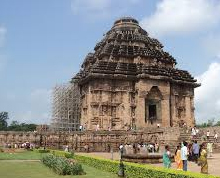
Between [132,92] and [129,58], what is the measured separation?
15.5 ft

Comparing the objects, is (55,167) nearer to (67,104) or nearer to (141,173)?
(141,173)

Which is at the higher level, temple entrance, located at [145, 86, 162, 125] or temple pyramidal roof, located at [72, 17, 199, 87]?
temple pyramidal roof, located at [72, 17, 199, 87]

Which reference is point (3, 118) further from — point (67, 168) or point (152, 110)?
point (67, 168)

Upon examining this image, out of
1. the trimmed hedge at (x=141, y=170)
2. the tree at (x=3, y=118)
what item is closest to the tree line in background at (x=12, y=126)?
the tree at (x=3, y=118)

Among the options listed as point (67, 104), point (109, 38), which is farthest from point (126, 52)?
point (67, 104)

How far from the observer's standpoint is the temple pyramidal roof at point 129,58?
4228 cm

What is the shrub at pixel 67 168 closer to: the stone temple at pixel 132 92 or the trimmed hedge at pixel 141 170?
the trimmed hedge at pixel 141 170

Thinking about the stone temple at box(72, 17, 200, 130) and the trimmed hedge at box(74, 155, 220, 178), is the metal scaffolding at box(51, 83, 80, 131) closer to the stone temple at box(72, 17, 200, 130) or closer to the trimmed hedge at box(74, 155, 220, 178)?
the stone temple at box(72, 17, 200, 130)

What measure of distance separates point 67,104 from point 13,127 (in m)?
60.4

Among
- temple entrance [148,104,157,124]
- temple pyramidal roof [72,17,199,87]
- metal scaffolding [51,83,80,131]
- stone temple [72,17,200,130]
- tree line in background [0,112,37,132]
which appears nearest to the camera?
stone temple [72,17,200,130]

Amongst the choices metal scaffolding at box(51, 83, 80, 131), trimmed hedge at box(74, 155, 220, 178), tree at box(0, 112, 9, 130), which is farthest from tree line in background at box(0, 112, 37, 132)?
trimmed hedge at box(74, 155, 220, 178)

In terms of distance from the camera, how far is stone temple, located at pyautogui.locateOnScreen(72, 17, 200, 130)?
41.4 metres

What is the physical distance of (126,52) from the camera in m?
45.2

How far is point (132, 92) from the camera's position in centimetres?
4266
